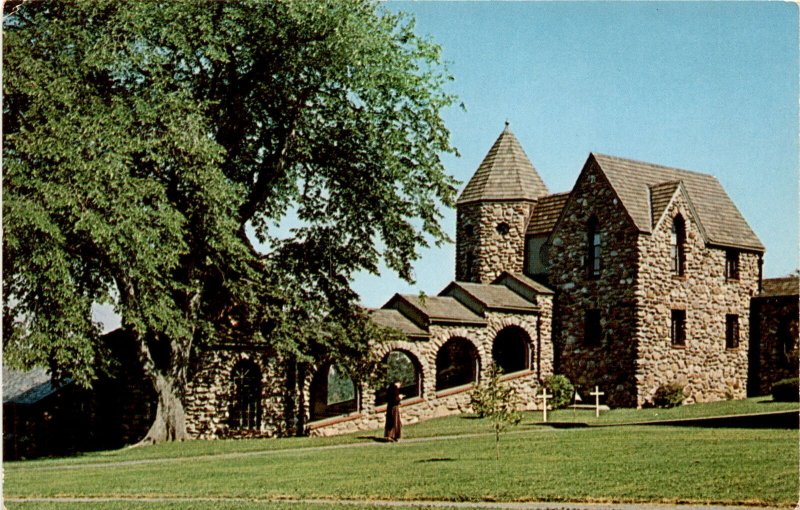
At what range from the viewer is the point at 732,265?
41281 millimetres

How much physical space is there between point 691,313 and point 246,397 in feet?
58.5

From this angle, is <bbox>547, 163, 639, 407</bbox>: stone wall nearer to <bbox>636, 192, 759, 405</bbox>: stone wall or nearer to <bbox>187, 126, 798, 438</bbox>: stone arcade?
<bbox>187, 126, 798, 438</bbox>: stone arcade

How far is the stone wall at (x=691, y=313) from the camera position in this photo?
3859 cm

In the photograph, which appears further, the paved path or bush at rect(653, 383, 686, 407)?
bush at rect(653, 383, 686, 407)

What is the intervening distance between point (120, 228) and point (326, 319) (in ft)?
30.5

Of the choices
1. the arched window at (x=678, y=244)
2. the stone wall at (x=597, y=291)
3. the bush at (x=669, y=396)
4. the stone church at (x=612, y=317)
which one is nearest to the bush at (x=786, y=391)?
the bush at (x=669, y=396)

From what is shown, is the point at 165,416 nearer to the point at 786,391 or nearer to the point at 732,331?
the point at 786,391

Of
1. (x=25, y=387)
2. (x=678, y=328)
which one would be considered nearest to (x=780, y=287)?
(x=678, y=328)


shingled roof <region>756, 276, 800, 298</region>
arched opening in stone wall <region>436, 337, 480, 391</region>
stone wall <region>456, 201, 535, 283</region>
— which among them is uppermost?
stone wall <region>456, 201, 535, 283</region>

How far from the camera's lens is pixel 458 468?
2055 cm

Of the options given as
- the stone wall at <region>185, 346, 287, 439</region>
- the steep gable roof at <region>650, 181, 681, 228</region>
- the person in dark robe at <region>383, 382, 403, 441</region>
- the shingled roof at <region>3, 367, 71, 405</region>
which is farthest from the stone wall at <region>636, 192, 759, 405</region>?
the shingled roof at <region>3, 367, 71, 405</region>

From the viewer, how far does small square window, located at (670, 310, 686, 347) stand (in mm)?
39562

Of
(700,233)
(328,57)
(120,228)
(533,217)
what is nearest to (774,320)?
(700,233)

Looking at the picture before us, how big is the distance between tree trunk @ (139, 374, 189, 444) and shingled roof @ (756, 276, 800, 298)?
24.3 meters
